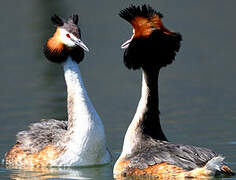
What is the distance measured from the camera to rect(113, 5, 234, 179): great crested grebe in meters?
11.5

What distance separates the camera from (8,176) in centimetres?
1333

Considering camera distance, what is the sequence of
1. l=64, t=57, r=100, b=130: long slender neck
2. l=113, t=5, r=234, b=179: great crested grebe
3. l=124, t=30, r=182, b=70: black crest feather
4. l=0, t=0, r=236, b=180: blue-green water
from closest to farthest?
l=113, t=5, r=234, b=179: great crested grebe, l=124, t=30, r=182, b=70: black crest feather, l=64, t=57, r=100, b=130: long slender neck, l=0, t=0, r=236, b=180: blue-green water

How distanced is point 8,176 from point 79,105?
5.36ft

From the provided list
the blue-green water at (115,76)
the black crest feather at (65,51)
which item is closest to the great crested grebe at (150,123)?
the blue-green water at (115,76)

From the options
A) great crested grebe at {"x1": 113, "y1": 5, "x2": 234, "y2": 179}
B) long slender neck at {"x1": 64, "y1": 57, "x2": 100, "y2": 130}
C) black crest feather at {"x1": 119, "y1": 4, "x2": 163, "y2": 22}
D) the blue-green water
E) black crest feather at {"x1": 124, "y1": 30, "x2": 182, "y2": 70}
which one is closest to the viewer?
great crested grebe at {"x1": 113, "y1": 5, "x2": 234, "y2": 179}

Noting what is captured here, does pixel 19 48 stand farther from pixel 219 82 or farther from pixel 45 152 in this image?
pixel 45 152

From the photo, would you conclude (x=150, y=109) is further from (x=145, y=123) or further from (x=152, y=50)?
(x=152, y=50)

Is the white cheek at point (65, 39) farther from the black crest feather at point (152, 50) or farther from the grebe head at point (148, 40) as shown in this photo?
the black crest feather at point (152, 50)

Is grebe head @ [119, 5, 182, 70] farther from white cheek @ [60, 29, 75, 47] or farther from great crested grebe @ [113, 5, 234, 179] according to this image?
white cheek @ [60, 29, 75, 47]

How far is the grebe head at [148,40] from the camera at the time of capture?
11.9 meters

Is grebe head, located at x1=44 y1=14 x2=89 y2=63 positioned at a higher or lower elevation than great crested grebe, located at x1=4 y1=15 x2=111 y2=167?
higher

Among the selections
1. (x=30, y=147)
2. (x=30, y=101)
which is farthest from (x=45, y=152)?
(x=30, y=101)

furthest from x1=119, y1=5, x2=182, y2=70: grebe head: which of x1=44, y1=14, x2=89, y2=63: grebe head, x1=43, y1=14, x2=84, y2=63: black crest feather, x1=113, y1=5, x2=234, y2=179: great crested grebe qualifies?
x1=43, y1=14, x2=84, y2=63: black crest feather

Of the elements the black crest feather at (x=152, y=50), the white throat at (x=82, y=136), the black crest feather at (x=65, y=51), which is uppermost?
the black crest feather at (x=65, y=51)
